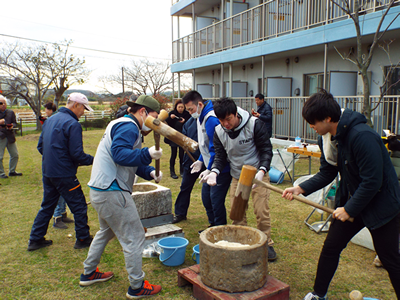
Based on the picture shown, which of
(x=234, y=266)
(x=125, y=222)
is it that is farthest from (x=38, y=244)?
(x=234, y=266)

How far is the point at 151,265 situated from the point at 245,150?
1.77m

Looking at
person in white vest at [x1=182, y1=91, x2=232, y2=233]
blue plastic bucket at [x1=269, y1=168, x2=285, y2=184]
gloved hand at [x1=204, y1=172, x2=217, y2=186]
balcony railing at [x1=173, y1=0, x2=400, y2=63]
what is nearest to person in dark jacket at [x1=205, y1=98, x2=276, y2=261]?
gloved hand at [x1=204, y1=172, x2=217, y2=186]

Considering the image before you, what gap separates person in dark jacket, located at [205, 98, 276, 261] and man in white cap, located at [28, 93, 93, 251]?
5.85 feet

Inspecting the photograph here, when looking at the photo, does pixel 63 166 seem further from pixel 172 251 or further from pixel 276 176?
pixel 276 176

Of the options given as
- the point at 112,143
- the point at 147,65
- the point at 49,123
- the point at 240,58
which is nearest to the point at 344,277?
the point at 112,143

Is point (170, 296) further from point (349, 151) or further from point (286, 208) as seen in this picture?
point (286, 208)

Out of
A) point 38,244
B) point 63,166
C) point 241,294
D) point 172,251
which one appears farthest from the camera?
point 38,244

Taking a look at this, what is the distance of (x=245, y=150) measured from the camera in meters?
3.86

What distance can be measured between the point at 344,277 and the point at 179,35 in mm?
16860

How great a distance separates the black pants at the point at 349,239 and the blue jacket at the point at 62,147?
3.11 meters

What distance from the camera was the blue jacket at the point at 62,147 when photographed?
14.0 feet

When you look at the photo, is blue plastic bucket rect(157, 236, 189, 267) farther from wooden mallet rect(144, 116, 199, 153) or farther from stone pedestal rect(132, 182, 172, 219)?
wooden mallet rect(144, 116, 199, 153)

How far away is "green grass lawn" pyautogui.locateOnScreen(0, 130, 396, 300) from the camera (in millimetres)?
3400

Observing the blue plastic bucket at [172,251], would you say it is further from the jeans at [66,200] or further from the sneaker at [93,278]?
the jeans at [66,200]
